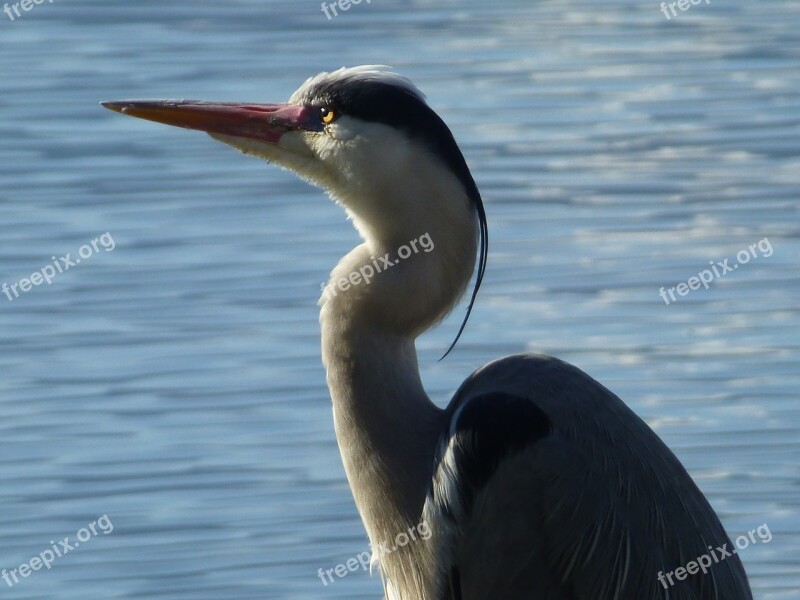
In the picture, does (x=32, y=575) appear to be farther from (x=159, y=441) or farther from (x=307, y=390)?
(x=307, y=390)

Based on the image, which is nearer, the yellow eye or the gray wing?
the gray wing

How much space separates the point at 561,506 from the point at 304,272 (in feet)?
14.7

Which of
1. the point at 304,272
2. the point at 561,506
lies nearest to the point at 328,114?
the point at 561,506

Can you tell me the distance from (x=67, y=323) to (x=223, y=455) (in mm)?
1596

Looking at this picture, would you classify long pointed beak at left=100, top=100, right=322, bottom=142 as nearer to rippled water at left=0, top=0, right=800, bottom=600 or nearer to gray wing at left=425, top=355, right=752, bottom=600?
gray wing at left=425, top=355, right=752, bottom=600

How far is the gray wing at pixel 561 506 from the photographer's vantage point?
16.1 ft

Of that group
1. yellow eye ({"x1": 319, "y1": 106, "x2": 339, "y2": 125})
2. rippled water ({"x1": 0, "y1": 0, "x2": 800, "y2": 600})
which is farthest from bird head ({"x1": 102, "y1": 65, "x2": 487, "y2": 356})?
rippled water ({"x1": 0, "y1": 0, "x2": 800, "y2": 600})

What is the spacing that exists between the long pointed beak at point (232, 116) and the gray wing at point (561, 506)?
3.00 feet

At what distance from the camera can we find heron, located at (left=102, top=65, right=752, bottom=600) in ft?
16.2

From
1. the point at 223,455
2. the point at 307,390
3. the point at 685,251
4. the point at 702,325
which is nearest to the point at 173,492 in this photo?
the point at 223,455

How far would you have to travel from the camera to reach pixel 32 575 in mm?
6832

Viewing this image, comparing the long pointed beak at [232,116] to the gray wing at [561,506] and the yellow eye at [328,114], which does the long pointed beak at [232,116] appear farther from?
the gray wing at [561,506]

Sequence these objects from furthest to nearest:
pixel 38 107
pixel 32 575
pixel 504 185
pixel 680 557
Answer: pixel 38 107 → pixel 504 185 → pixel 32 575 → pixel 680 557

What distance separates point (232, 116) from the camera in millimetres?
5473
